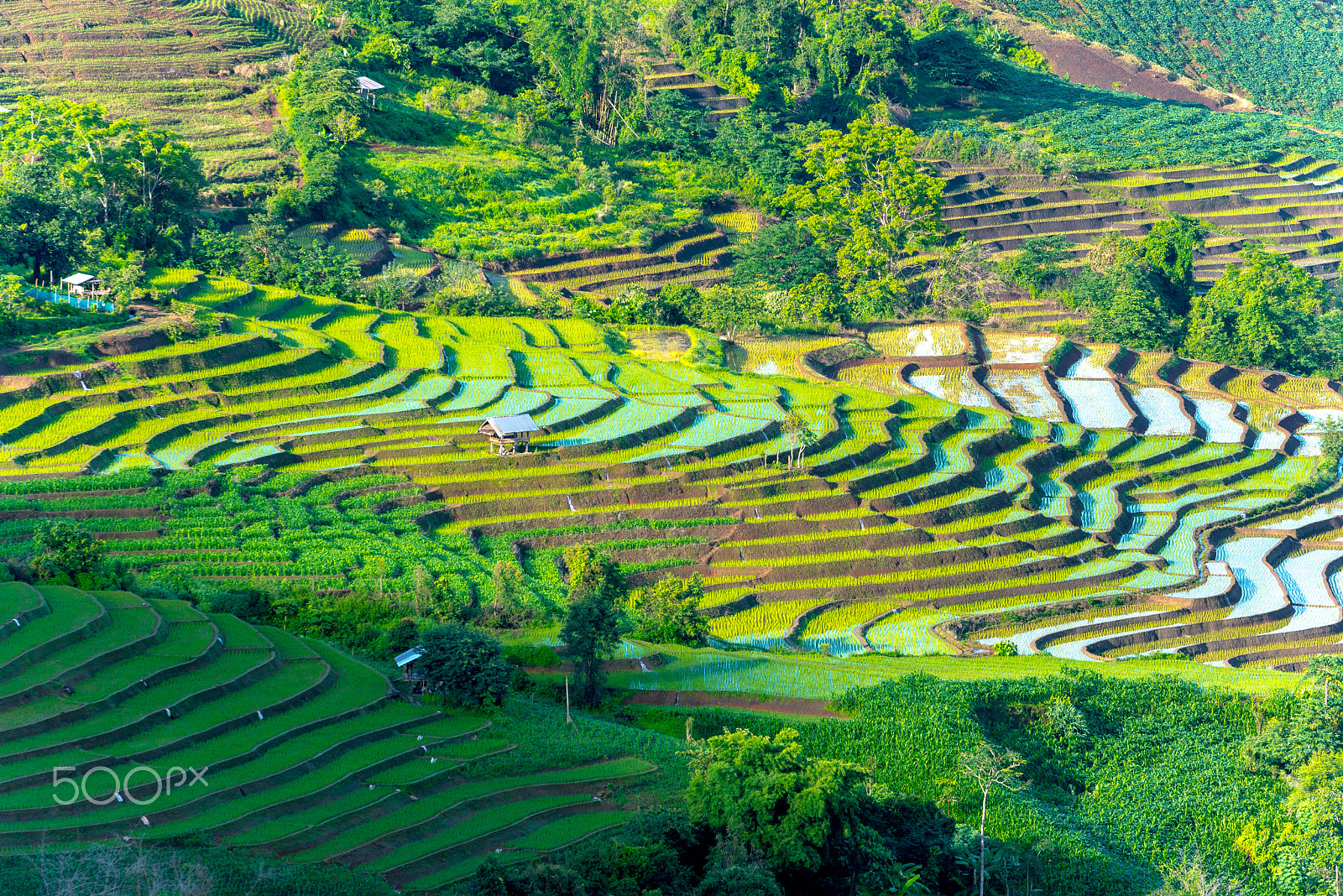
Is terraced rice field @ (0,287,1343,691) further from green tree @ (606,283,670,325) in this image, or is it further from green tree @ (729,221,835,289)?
green tree @ (729,221,835,289)

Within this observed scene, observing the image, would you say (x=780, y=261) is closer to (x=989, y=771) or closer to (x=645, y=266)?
(x=645, y=266)

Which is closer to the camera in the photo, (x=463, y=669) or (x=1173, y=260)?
(x=463, y=669)

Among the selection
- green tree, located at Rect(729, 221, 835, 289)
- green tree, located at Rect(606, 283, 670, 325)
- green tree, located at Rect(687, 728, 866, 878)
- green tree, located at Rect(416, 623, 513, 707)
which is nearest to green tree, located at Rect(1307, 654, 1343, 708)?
green tree, located at Rect(687, 728, 866, 878)

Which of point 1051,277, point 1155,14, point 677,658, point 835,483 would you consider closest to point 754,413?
point 835,483

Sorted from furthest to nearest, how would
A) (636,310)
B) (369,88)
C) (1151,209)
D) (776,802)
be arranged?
(1151,209)
(369,88)
(636,310)
(776,802)

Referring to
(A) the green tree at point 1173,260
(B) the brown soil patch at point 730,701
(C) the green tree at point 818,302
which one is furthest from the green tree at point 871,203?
(B) the brown soil patch at point 730,701

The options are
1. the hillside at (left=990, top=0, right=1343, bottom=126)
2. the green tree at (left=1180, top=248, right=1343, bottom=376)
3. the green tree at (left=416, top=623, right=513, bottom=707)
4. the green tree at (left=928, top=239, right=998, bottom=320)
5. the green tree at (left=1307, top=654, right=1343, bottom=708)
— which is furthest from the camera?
the hillside at (left=990, top=0, right=1343, bottom=126)

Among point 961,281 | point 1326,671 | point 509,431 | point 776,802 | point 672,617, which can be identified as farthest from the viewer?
point 961,281

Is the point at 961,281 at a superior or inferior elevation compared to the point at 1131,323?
superior

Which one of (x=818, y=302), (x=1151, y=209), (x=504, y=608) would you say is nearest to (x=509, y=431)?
(x=504, y=608)
